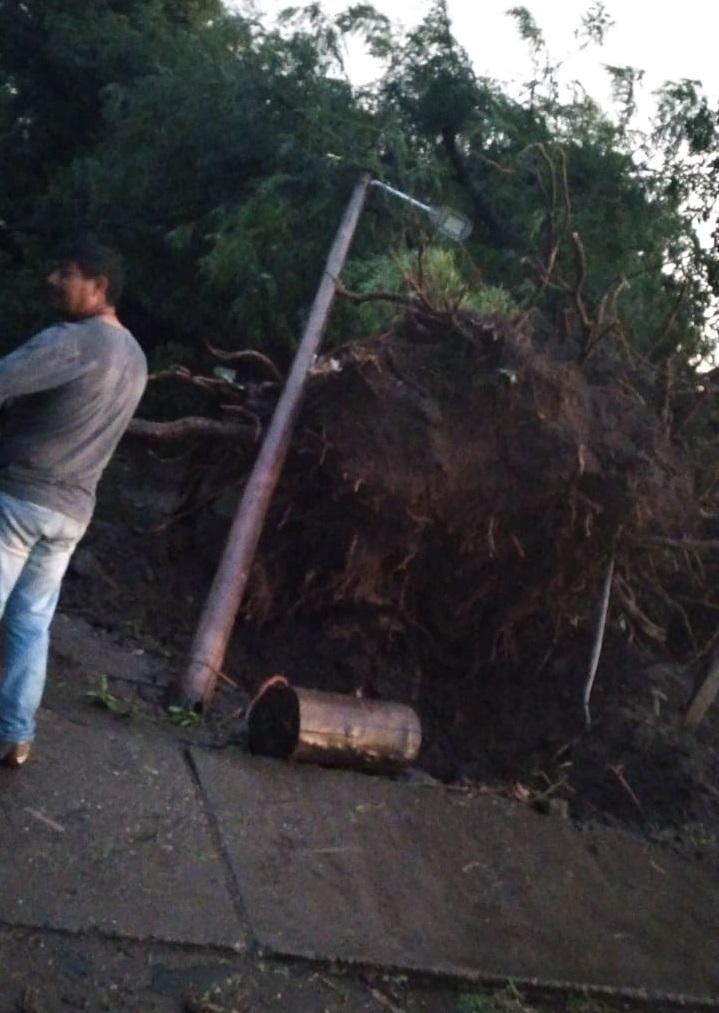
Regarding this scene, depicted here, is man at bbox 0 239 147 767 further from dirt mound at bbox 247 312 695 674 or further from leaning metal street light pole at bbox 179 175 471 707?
dirt mound at bbox 247 312 695 674

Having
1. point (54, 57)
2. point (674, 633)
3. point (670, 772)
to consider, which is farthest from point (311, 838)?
point (54, 57)

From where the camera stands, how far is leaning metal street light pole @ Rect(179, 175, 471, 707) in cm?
678

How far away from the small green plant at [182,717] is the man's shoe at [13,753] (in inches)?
52.3

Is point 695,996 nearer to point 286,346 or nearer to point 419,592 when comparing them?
point 419,592

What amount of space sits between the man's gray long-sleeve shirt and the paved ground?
988 millimetres

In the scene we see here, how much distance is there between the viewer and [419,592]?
26.9ft

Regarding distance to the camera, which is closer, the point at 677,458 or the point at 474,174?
the point at 677,458

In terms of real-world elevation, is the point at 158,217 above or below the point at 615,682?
above

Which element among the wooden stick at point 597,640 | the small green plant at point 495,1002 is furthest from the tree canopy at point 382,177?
the small green plant at point 495,1002

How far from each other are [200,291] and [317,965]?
933 centimetres

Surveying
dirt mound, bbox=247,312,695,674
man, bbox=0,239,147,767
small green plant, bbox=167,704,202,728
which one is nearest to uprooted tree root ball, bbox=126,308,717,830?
dirt mound, bbox=247,312,695,674

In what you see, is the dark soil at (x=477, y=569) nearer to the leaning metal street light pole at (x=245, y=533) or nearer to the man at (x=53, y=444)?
the leaning metal street light pole at (x=245, y=533)

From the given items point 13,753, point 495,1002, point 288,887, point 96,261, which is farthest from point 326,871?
point 96,261

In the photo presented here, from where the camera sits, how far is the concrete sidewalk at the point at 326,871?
4.29 metres
